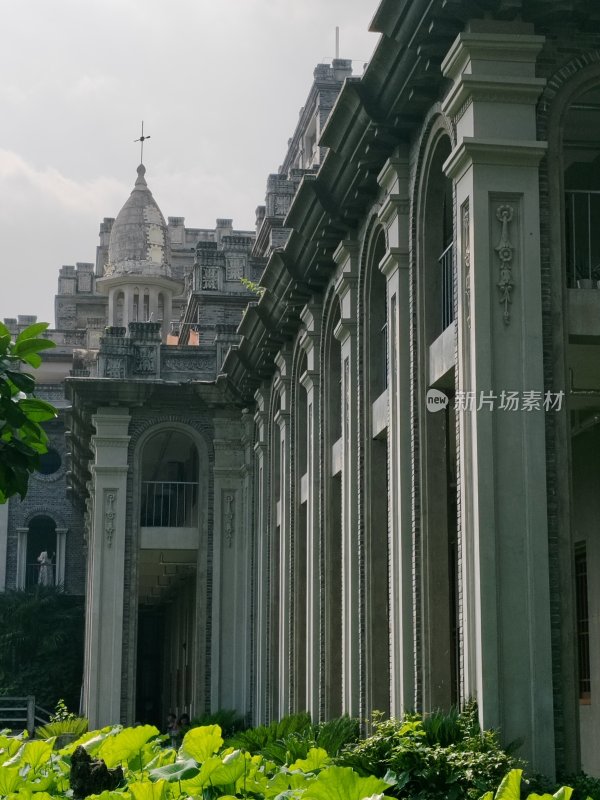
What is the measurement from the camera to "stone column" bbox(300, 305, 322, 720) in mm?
26513

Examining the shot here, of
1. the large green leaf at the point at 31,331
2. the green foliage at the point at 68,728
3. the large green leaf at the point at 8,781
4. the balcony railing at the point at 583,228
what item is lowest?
the green foliage at the point at 68,728

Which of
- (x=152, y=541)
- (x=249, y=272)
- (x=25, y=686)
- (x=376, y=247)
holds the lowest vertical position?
(x=25, y=686)

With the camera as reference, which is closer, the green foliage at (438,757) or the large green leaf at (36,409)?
the large green leaf at (36,409)

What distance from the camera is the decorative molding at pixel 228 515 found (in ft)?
127

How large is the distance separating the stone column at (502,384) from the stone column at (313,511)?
37.1ft

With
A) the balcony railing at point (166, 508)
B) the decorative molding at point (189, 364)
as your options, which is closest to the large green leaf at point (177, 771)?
the decorative molding at point (189, 364)

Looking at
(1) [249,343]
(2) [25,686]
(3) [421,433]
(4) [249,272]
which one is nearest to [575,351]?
(3) [421,433]

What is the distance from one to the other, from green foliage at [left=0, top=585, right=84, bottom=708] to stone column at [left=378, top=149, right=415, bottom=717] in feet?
117

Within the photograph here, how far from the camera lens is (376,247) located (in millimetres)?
22984

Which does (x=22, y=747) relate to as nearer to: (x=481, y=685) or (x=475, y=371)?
(x=481, y=685)

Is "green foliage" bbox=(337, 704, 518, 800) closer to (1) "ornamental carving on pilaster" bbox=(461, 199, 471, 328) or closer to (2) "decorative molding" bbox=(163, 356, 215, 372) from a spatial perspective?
(1) "ornamental carving on pilaster" bbox=(461, 199, 471, 328)

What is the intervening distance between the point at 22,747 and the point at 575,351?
9555 mm

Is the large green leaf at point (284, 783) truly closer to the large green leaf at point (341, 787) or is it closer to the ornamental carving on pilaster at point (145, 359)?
the large green leaf at point (341, 787)

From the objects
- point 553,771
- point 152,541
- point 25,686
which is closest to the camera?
point 553,771
